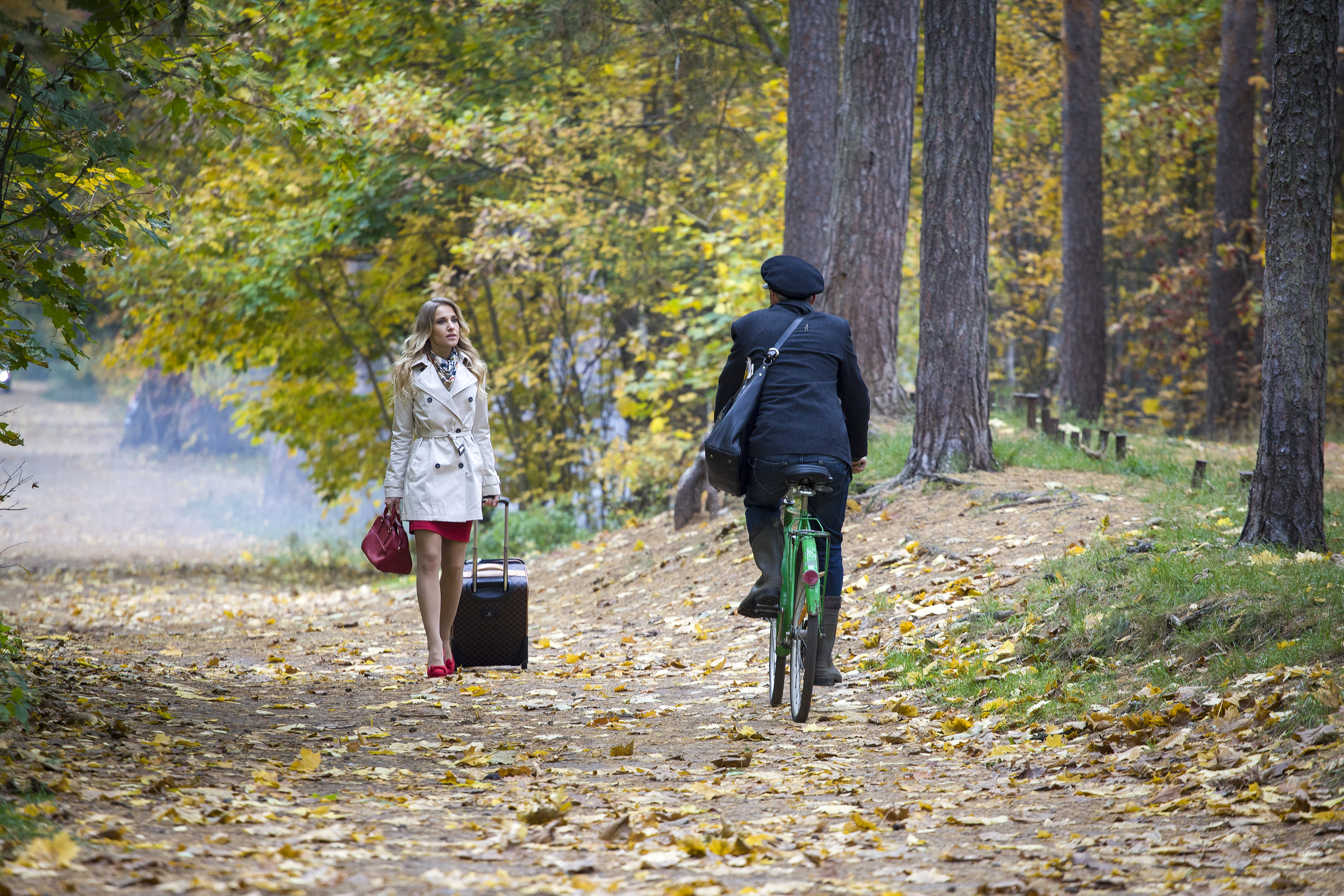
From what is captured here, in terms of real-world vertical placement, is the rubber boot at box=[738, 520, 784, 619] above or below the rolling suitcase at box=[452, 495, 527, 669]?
above

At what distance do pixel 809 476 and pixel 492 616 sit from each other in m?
2.46

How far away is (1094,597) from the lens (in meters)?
6.19

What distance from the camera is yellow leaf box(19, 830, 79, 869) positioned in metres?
2.93

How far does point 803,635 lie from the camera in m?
5.32

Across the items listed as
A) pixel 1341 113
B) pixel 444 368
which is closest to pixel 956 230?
pixel 444 368

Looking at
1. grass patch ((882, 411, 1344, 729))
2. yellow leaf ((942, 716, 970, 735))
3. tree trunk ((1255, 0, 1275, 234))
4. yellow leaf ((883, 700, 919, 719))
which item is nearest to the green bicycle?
yellow leaf ((883, 700, 919, 719))

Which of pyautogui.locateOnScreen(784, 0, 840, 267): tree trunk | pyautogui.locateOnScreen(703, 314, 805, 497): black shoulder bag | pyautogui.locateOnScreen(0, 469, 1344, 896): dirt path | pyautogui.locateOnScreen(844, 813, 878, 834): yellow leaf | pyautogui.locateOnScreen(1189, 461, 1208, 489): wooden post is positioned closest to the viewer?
pyautogui.locateOnScreen(0, 469, 1344, 896): dirt path

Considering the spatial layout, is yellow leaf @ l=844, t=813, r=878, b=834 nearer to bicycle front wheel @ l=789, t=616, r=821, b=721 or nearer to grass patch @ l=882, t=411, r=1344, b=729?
bicycle front wheel @ l=789, t=616, r=821, b=721

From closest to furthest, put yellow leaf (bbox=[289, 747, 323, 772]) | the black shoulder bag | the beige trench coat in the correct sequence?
yellow leaf (bbox=[289, 747, 323, 772]) → the black shoulder bag → the beige trench coat

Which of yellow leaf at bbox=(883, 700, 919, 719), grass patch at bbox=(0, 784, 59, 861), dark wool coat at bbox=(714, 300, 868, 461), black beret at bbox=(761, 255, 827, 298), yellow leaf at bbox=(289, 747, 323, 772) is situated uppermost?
black beret at bbox=(761, 255, 827, 298)

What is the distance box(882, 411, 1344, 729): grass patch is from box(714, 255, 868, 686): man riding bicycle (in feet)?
2.89

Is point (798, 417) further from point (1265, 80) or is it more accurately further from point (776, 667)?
point (1265, 80)

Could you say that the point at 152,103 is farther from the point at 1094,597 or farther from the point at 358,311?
the point at 1094,597

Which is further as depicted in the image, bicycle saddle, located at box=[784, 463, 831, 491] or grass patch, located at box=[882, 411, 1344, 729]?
bicycle saddle, located at box=[784, 463, 831, 491]
